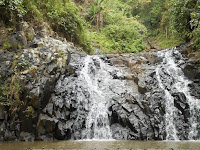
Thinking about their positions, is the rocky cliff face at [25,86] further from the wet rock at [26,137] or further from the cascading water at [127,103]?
the cascading water at [127,103]

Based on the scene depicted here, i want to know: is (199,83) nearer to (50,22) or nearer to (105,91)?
(105,91)

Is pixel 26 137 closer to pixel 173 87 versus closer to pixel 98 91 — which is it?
pixel 98 91

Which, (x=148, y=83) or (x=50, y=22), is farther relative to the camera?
(x=50, y=22)

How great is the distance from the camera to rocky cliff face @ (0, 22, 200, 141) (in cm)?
→ 1077

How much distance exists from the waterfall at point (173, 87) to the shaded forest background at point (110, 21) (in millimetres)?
1896

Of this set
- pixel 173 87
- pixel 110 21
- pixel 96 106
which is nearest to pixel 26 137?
pixel 96 106

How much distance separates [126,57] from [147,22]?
25024 millimetres

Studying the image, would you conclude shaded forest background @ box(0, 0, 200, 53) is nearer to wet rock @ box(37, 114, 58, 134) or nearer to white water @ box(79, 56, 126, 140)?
white water @ box(79, 56, 126, 140)

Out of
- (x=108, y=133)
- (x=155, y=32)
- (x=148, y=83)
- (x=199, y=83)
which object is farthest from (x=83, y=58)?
(x=155, y=32)

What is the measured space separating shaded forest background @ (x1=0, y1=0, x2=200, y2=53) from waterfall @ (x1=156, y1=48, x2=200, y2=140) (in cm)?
190

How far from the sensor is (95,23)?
33656 mm

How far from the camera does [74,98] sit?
12.1 m

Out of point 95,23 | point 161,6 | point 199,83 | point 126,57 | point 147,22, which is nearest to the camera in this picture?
point 199,83

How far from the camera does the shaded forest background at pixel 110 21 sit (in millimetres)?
13211
